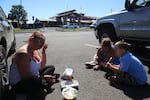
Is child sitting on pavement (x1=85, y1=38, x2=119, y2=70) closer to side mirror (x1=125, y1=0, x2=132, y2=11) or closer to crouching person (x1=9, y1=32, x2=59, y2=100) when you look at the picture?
crouching person (x1=9, y1=32, x2=59, y2=100)

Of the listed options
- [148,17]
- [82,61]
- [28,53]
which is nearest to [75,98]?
[28,53]

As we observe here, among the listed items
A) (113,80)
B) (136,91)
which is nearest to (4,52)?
(113,80)

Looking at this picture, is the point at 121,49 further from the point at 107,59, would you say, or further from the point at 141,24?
the point at 141,24

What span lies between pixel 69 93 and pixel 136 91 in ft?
3.91

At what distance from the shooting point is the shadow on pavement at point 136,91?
3968 millimetres

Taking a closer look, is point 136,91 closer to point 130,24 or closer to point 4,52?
point 4,52

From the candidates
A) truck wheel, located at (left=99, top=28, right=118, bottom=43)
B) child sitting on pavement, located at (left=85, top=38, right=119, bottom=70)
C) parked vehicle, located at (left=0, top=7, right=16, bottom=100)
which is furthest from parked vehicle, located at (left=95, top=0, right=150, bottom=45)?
parked vehicle, located at (left=0, top=7, right=16, bottom=100)

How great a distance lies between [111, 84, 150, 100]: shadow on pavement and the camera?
3.97m

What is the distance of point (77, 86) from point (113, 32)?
14.8 ft

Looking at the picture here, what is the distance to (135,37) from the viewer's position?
7566 mm

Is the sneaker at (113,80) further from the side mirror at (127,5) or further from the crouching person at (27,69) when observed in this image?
the side mirror at (127,5)

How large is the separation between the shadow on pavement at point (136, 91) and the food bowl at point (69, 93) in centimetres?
90

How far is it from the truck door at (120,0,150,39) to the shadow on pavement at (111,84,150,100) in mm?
2932

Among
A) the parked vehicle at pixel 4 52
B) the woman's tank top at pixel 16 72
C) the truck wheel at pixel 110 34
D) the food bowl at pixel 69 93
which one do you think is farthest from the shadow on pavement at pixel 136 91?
the truck wheel at pixel 110 34
